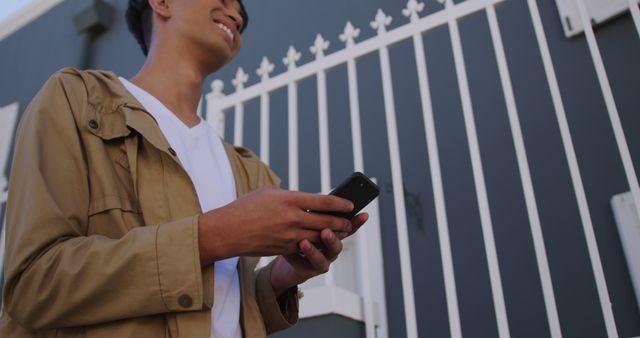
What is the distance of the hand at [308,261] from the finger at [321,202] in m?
0.05

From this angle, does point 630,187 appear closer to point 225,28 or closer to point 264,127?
point 225,28

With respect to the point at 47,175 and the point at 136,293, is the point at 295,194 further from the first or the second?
the point at 47,175

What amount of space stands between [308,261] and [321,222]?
0.22 m

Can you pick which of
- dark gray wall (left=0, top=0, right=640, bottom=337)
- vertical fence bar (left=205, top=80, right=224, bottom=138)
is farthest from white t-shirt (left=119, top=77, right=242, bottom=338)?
dark gray wall (left=0, top=0, right=640, bottom=337)

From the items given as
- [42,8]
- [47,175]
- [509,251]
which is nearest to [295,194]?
[47,175]

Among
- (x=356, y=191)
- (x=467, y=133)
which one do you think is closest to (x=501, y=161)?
(x=467, y=133)

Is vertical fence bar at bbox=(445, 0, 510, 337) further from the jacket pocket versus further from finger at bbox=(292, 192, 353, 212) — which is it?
the jacket pocket

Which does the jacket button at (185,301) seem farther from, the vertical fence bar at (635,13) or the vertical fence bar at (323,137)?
the vertical fence bar at (635,13)

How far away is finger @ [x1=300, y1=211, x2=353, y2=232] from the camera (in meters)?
0.98

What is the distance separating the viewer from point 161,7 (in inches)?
66.1

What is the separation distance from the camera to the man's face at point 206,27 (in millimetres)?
1582

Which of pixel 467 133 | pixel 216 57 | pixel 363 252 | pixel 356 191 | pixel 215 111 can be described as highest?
pixel 215 111

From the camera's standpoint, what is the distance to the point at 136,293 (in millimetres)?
921

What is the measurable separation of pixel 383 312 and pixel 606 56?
6.47ft
